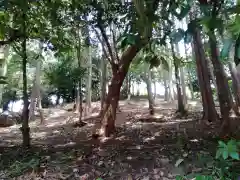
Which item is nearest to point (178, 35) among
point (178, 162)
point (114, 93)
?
point (178, 162)

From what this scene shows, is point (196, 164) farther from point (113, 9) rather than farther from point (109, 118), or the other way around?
point (113, 9)

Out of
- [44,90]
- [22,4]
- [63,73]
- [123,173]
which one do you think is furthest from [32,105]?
[22,4]

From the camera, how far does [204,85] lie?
21.0 ft

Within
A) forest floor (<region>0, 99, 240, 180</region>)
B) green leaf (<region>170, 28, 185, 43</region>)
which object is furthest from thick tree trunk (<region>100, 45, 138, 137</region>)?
green leaf (<region>170, 28, 185, 43</region>)

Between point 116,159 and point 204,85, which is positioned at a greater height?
point 204,85

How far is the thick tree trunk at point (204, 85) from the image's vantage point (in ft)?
20.6

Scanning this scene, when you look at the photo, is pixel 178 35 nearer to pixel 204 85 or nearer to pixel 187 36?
pixel 187 36

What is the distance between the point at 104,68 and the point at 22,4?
24.0 ft

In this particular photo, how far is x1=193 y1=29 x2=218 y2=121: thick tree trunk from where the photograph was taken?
6.27m

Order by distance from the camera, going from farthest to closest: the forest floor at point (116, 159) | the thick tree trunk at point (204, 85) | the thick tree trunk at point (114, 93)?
the thick tree trunk at point (204, 85) < the thick tree trunk at point (114, 93) < the forest floor at point (116, 159)

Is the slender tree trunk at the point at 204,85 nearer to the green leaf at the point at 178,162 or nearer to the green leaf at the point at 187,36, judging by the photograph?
the green leaf at the point at 178,162

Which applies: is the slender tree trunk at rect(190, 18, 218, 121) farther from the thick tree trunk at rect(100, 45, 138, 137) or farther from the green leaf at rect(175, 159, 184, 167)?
the green leaf at rect(175, 159, 184, 167)

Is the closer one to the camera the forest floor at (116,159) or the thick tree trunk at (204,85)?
the forest floor at (116,159)

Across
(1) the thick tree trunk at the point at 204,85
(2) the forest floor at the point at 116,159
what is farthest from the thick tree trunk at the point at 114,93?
(1) the thick tree trunk at the point at 204,85
